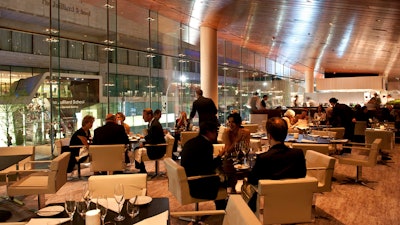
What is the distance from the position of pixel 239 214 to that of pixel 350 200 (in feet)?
12.3

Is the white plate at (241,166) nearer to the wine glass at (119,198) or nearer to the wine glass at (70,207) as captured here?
the wine glass at (119,198)

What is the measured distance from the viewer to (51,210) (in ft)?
7.75

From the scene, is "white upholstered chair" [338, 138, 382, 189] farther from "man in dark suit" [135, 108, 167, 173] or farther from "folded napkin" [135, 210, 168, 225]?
"folded napkin" [135, 210, 168, 225]

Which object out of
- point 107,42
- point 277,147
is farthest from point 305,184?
point 107,42

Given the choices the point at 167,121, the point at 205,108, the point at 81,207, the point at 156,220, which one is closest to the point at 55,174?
the point at 81,207

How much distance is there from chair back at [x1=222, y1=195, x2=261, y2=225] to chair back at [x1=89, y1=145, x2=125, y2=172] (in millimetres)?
3521

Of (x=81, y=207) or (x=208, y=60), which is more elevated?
(x=208, y=60)

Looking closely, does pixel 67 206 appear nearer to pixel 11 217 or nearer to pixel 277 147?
pixel 11 217

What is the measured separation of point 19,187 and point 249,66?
13.0 metres

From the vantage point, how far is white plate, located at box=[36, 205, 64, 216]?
2.30m

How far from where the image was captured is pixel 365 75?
26609mm

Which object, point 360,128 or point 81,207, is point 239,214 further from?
point 360,128

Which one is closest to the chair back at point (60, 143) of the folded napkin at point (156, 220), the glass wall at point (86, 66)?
the glass wall at point (86, 66)

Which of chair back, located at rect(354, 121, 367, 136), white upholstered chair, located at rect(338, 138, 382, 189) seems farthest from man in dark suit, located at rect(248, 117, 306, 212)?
chair back, located at rect(354, 121, 367, 136)
